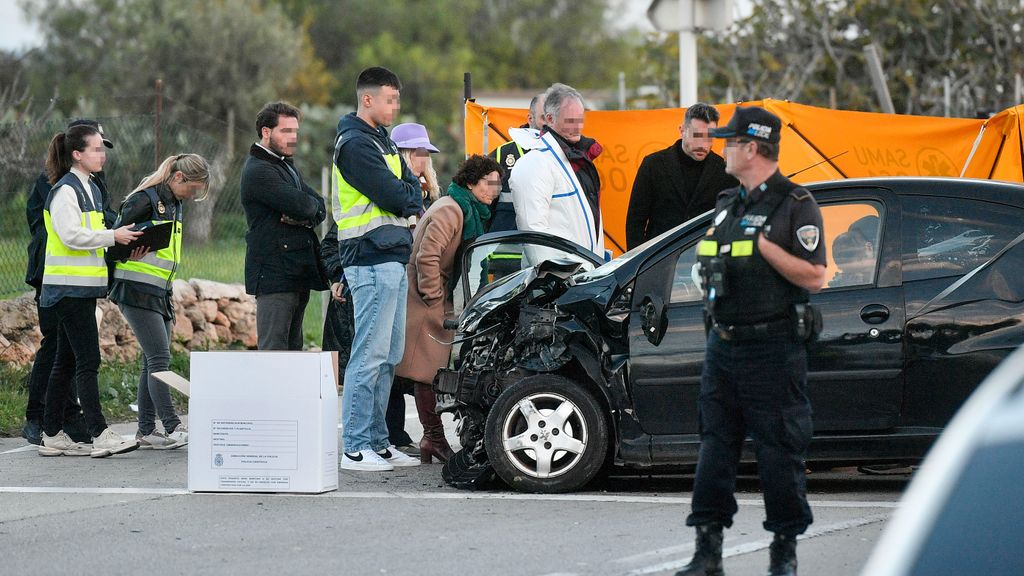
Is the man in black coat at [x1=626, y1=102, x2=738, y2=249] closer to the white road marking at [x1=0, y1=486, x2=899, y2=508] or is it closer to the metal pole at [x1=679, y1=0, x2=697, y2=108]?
the white road marking at [x1=0, y1=486, x2=899, y2=508]

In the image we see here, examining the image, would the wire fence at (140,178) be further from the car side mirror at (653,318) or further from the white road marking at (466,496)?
the car side mirror at (653,318)

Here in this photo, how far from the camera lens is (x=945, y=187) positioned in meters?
6.82

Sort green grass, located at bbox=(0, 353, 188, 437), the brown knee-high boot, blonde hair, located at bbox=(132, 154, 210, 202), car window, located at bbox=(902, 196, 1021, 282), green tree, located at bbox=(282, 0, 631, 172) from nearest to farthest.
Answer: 1. car window, located at bbox=(902, 196, 1021, 282)
2. the brown knee-high boot
3. blonde hair, located at bbox=(132, 154, 210, 202)
4. green grass, located at bbox=(0, 353, 188, 437)
5. green tree, located at bbox=(282, 0, 631, 172)

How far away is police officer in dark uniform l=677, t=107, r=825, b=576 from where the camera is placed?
4.90 metres

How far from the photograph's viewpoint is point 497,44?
7400 centimetres

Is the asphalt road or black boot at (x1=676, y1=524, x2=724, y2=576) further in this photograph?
the asphalt road

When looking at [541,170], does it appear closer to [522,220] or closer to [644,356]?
[522,220]

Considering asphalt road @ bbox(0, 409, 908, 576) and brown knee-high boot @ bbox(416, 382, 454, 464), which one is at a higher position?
brown knee-high boot @ bbox(416, 382, 454, 464)

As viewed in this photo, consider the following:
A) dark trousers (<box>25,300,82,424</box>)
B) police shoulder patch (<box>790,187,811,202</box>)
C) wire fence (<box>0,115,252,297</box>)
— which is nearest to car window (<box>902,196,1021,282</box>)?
police shoulder patch (<box>790,187,811,202</box>)

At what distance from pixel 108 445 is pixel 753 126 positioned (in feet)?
16.5

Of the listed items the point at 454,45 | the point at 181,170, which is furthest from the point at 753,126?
the point at 454,45

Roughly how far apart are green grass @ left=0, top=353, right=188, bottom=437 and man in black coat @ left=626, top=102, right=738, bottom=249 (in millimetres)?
4133

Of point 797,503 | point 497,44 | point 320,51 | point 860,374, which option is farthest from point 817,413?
point 497,44

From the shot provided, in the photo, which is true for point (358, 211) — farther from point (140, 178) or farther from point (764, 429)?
point (140, 178)
